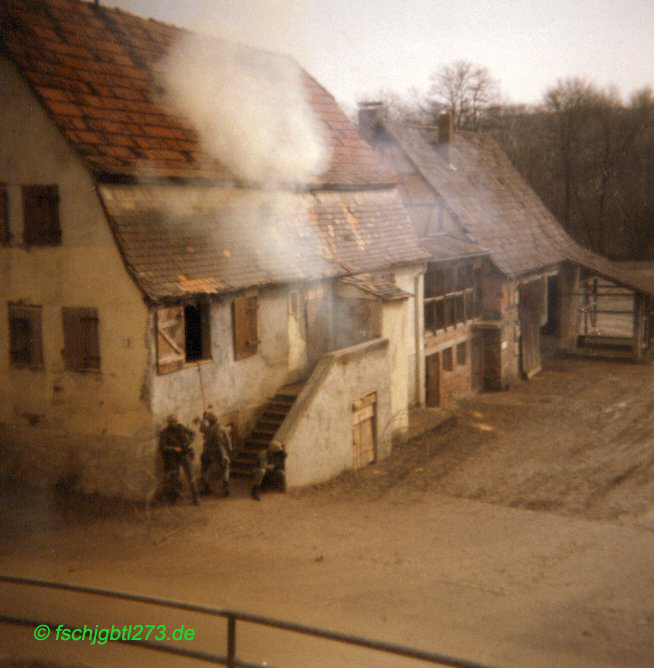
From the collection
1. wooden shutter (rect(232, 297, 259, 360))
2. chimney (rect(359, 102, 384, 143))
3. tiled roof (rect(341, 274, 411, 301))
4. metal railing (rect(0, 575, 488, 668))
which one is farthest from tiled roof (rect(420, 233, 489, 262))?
metal railing (rect(0, 575, 488, 668))

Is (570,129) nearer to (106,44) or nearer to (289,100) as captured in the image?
(289,100)

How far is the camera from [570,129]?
156 ft

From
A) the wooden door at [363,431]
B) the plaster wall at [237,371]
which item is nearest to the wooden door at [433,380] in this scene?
the wooden door at [363,431]

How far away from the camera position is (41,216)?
14906 millimetres

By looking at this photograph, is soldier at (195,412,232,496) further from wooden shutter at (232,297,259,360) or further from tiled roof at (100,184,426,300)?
tiled roof at (100,184,426,300)

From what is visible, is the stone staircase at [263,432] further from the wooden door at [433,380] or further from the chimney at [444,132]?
the chimney at [444,132]

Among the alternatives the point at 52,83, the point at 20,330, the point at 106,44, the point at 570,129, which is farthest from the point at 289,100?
the point at 570,129

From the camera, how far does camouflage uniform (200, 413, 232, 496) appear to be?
47.4ft

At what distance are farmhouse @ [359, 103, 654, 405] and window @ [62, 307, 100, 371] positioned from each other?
10876 mm

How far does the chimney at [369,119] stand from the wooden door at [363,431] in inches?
467

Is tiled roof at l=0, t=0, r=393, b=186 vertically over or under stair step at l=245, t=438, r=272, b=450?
over

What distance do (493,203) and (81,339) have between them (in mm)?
19846

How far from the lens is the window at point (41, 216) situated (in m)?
14.6

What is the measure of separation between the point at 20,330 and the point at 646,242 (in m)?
41.7
